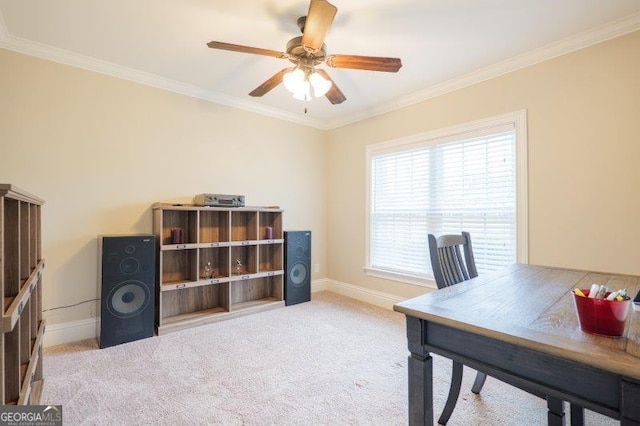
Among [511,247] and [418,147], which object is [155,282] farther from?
[511,247]

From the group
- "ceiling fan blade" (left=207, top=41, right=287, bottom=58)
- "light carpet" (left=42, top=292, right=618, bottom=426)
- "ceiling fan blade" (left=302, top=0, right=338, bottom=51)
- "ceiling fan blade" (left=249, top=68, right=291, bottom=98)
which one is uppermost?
"ceiling fan blade" (left=302, top=0, right=338, bottom=51)

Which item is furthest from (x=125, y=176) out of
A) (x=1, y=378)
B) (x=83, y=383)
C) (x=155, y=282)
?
(x=1, y=378)

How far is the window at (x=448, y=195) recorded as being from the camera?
106 inches

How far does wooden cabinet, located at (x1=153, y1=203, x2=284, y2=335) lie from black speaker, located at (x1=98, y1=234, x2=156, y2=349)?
0.12 meters

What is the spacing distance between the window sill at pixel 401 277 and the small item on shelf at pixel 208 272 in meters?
1.86

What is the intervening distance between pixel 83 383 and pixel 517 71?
13.3 ft

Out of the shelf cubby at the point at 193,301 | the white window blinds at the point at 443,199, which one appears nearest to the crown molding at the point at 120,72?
the white window blinds at the point at 443,199

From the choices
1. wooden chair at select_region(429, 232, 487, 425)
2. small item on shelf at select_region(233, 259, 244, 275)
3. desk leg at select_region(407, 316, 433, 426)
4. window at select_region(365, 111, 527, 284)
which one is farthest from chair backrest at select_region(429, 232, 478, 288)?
small item on shelf at select_region(233, 259, 244, 275)

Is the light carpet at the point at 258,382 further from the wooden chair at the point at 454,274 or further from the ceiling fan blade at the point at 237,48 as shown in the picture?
the ceiling fan blade at the point at 237,48

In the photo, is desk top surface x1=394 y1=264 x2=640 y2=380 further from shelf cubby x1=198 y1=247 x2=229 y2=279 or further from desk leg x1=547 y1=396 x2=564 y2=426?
shelf cubby x1=198 y1=247 x2=229 y2=279

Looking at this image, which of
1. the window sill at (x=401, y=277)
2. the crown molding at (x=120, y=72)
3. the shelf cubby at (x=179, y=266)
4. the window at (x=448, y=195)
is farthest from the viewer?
the window sill at (x=401, y=277)

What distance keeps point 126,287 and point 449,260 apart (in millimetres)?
2547

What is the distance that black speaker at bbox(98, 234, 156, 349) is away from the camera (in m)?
2.47

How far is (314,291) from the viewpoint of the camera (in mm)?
4281
